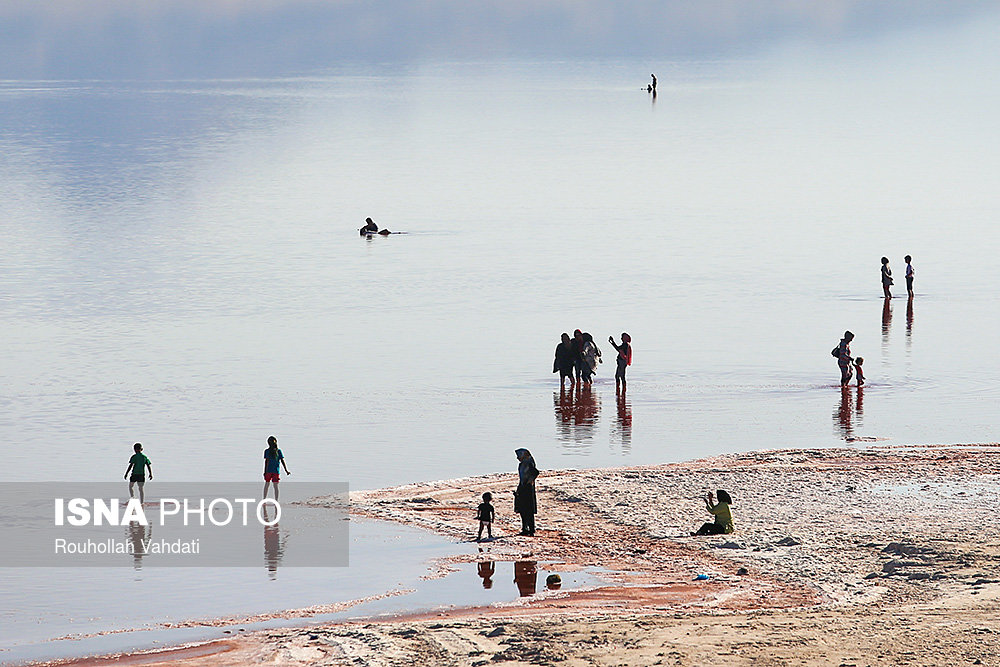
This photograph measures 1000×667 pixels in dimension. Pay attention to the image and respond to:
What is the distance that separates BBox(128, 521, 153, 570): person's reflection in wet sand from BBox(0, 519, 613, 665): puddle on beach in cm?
52

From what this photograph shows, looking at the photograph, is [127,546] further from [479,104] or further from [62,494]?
[479,104]

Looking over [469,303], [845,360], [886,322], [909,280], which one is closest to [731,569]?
[845,360]

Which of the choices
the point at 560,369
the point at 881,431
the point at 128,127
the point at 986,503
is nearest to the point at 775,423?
the point at 881,431

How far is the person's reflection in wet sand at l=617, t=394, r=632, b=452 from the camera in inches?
1157

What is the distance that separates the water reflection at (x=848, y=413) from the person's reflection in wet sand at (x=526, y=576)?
1077cm

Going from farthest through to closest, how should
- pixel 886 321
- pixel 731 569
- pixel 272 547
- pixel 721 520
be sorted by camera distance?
pixel 886 321
pixel 272 547
pixel 721 520
pixel 731 569

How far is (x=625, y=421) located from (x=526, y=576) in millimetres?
12063

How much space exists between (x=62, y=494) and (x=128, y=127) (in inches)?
5189

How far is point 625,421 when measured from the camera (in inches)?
1241

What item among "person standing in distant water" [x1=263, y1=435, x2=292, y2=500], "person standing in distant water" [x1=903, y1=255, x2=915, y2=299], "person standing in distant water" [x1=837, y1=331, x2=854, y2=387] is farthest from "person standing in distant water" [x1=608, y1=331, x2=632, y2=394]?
"person standing in distant water" [x1=903, y1=255, x2=915, y2=299]

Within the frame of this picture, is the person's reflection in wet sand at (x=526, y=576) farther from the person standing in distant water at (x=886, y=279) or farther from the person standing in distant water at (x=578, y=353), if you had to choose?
the person standing in distant water at (x=886, y=279)

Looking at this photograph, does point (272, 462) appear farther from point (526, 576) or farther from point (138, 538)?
point (526, 576)

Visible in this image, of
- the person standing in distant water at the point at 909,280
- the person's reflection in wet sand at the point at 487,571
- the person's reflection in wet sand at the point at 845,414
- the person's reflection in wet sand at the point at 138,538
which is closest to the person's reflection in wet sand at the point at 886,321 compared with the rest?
the person standing in distant water at the point at 909,280

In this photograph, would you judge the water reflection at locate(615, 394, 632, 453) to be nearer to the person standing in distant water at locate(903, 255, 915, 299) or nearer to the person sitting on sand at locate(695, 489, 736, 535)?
the person sitting on sand at locate(695, 489, 736, 535)
